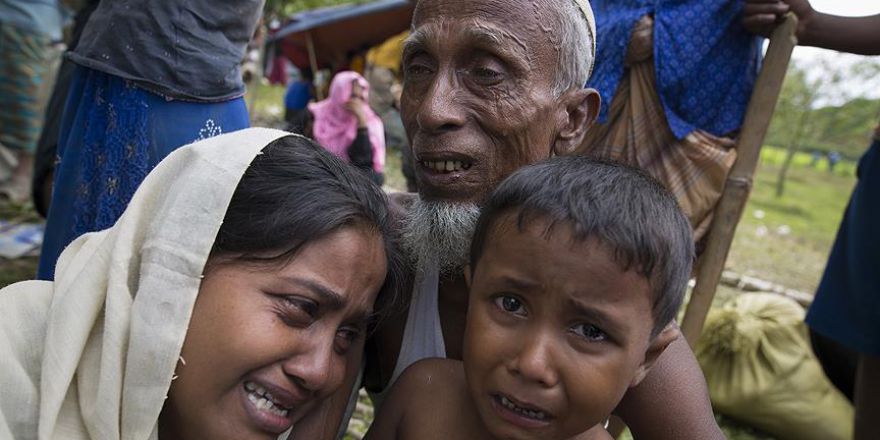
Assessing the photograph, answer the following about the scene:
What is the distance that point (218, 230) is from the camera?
1593 mm

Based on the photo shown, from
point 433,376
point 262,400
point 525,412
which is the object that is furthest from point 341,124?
point 525,412

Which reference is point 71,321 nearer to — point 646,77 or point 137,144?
point 137,144

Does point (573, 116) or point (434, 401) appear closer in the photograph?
point (434, 401)

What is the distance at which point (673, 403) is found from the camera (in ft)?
6.59

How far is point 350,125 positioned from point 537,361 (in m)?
6.93

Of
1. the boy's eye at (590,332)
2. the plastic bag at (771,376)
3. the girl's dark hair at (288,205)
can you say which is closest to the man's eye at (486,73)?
the girl's dark hair at (288,205)

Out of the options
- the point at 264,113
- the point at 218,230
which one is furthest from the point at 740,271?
the point at 264,113

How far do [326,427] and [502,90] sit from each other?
1.11 m

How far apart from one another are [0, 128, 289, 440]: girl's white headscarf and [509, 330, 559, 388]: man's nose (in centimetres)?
74

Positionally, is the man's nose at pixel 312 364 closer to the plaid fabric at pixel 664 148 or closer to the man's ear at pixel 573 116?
the man's ear at pixel 573 116

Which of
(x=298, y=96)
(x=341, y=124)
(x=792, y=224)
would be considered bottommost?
(x=792, y=224)

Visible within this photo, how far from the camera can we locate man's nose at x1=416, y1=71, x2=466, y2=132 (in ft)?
6.68

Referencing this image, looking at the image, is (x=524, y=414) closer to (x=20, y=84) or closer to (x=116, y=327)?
(x=116, y=327)

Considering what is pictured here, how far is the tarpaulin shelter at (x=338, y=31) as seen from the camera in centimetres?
1293
